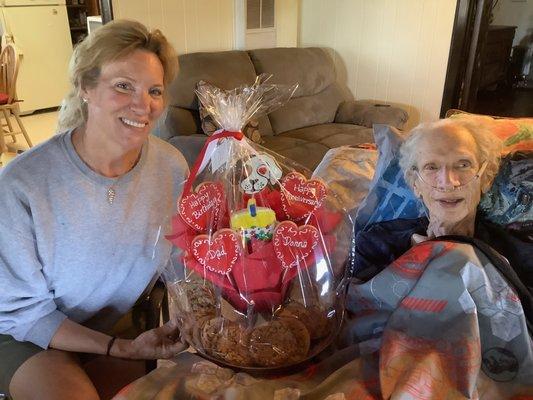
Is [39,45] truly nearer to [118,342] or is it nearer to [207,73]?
[207,73]

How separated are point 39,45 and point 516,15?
4998 mm

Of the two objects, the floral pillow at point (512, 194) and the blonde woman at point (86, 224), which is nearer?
the blonde woman at point (86, 224)

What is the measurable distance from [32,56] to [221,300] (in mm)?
5550

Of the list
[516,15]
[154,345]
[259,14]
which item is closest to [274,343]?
[154,345]

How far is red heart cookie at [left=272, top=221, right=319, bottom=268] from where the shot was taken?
0.88 metres

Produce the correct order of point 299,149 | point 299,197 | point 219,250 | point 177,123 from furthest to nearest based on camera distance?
point 299,149 < point 177,123 < point 299,197 < point 219,250

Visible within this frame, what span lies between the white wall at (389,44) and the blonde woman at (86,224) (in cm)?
297

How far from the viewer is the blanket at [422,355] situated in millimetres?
850

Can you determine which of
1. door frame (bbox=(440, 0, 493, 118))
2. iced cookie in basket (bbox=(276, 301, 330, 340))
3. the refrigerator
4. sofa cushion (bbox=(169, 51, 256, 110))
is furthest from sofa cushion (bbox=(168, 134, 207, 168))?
the refrigerator

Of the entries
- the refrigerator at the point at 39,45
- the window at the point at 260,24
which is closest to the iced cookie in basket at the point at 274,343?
the window at the point at 260,24

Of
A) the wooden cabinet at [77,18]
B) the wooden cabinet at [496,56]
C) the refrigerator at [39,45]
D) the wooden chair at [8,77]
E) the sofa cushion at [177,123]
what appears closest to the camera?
the sofa cushion at [177,123]

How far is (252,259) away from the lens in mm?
879

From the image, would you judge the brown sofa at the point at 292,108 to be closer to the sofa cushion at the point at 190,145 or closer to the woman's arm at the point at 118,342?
the sofa cushion at the point at 190,145

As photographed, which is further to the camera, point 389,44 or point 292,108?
point 389,44
